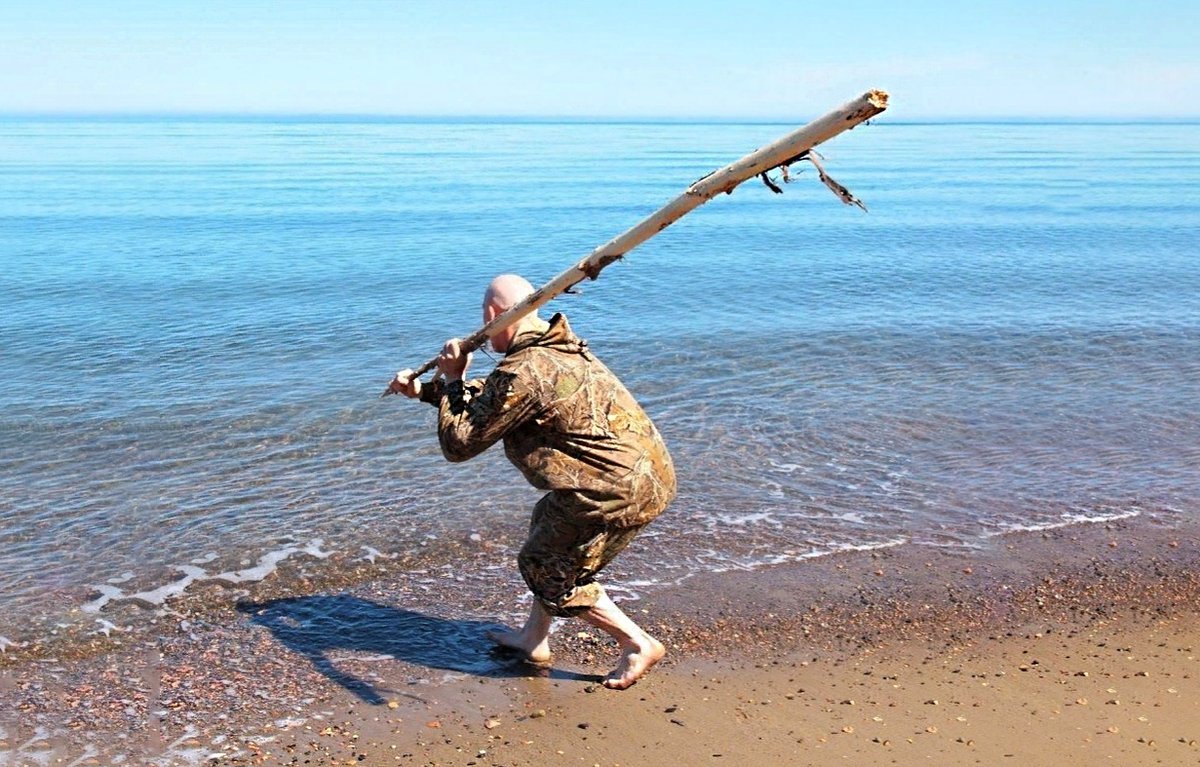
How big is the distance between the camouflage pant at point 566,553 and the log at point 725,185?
789mm

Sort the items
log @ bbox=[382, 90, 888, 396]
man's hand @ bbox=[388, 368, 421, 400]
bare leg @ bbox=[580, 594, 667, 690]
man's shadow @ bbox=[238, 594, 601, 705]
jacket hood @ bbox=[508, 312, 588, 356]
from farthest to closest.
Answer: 1. man's shadow @ bbox=[238, 594, 601, 705]
2. bare leg @ bbox=[580, 594, 667, 690]
3. man's hand @ bbox=[388, 368, 421, 400]
4. jacket hood @ bbox=[508, 312, 588, 356]
5. log @ bbox=[382, 90, 888, 396]

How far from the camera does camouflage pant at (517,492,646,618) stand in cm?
504

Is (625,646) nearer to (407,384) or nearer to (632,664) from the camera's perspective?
(632,664)

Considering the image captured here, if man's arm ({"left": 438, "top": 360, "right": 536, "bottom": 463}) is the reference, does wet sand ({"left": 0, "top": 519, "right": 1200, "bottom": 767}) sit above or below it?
below

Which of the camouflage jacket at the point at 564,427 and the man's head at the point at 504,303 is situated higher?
the man's head at the point at 504,303

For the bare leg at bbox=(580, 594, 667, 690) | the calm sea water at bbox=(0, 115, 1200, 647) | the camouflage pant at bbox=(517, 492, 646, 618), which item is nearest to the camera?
the camouflage pant at bbox=(517, 492, 646, 618)

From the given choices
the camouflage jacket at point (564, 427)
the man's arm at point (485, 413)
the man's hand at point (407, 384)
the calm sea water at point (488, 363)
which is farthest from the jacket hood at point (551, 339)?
the calm sea water at point (488, 363)

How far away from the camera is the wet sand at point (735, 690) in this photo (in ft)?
15.6

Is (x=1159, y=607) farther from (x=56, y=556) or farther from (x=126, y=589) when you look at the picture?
(x=56, y=556)

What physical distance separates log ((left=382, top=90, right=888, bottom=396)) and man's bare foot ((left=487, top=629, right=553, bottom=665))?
1425 millimetres

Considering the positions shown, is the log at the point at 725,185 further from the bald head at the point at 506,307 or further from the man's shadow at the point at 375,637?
the man's shadow at the point at 375,637

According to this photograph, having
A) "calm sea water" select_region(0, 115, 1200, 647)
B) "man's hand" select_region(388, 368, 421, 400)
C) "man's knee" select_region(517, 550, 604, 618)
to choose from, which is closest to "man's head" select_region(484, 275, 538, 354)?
"man's hand" select_region(388, 368, 421, 400)

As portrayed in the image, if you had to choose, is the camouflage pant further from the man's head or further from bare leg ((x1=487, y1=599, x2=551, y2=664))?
the man's head

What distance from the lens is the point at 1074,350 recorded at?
12.9m
